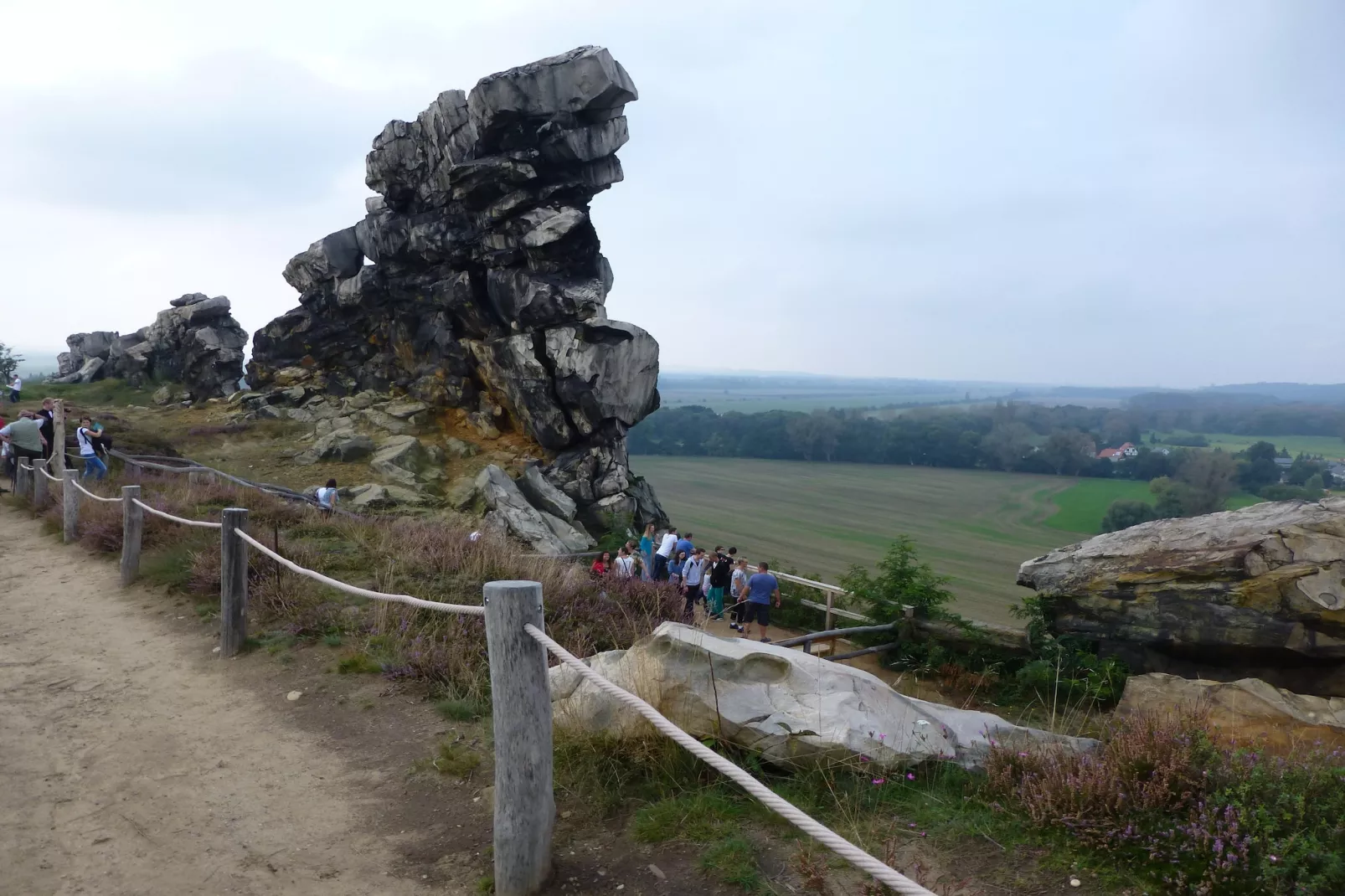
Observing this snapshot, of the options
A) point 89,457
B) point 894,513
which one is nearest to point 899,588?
point 89,457

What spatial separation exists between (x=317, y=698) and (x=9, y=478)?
18.3m

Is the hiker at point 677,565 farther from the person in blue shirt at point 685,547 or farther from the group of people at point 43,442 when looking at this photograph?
the group of people at point 43,442

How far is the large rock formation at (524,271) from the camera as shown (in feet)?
89.9

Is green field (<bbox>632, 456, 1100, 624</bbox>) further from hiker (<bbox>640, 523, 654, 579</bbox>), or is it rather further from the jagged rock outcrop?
the jagged rock outcrop

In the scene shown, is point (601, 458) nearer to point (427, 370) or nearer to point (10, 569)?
point (427, 370)

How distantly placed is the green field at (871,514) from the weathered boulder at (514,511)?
54.1ft

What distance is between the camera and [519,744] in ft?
11.9

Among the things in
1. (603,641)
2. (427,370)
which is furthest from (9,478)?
(603,641)

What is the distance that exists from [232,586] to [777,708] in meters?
5.35

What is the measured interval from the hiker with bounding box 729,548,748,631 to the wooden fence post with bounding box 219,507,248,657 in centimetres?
867

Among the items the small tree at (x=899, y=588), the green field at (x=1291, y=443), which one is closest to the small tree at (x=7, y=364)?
the small tree at (x=899, y=588)

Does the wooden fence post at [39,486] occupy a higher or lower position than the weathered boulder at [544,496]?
higher

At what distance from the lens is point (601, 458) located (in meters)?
28.3

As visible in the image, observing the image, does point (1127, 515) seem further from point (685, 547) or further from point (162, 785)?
point (162, 785)
